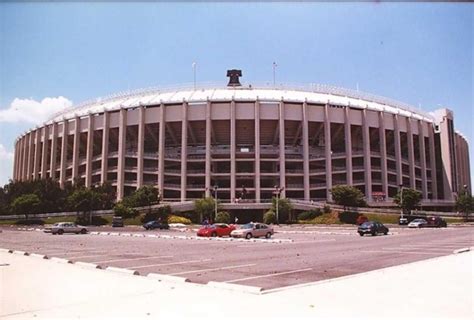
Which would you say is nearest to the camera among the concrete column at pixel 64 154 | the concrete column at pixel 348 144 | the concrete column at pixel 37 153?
the concrete column at pixel 348 144

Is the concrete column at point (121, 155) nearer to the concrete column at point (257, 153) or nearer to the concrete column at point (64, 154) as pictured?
the concrete column at point (64, 154)

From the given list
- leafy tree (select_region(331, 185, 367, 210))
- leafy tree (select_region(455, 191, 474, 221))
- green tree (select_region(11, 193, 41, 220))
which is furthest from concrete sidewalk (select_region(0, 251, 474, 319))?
green tree (select_region(11, 193, 41, 220))

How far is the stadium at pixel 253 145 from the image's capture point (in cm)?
8081

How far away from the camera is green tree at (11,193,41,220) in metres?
69.6

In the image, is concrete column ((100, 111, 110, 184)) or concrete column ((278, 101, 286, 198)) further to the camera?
concrete column ((100, 111, 110, 184))

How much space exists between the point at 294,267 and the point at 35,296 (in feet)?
27.2

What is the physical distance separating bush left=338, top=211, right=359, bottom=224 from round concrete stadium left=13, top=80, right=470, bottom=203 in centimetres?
1292

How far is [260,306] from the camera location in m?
8.21

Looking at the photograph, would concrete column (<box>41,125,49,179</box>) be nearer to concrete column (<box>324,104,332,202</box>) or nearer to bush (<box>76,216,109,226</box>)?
bush (<box>76,216,109,226</box>)

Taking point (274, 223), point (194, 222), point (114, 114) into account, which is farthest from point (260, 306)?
point (114, 114)

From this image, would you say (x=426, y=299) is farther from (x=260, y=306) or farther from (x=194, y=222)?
(x=194, y=222)

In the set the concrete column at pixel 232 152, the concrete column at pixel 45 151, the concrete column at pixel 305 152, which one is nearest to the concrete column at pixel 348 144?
the concrete column at pixel 305 152

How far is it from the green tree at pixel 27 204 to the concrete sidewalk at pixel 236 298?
209ft

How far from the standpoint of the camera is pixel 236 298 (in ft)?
29.2
